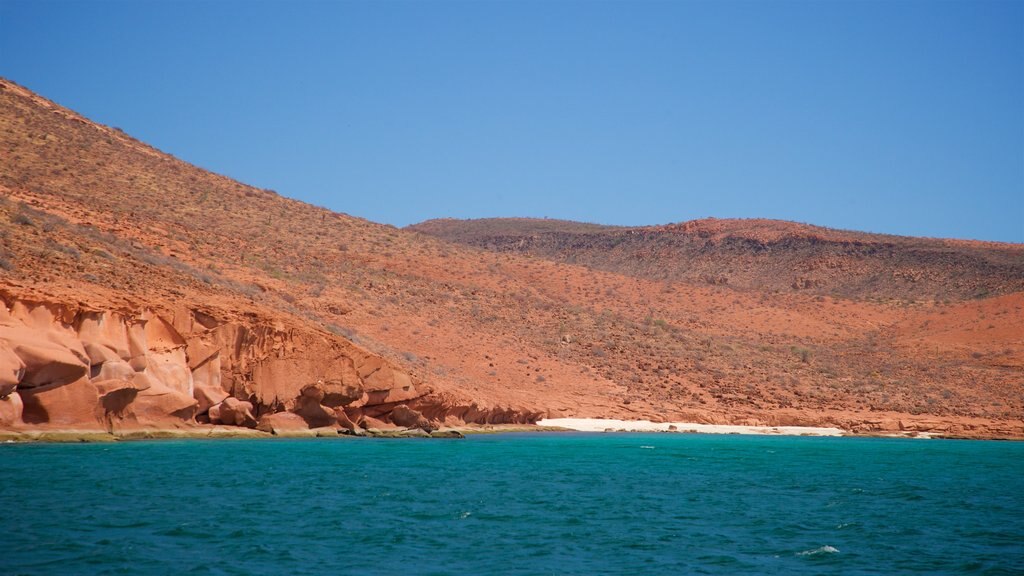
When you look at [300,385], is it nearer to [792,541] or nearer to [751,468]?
[751,468]

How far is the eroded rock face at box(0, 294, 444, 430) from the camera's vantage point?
23.2 m

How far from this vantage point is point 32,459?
20.2 meters

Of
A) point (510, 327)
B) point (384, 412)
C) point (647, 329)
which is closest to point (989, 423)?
point (647, 329)

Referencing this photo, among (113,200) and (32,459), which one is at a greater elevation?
(113,200)

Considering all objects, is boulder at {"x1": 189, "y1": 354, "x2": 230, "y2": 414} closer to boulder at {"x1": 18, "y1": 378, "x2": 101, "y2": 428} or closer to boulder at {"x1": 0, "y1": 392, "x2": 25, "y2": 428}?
boulder at {"x1": 18, "y1": 378, "x2": 101, "y2": 428}

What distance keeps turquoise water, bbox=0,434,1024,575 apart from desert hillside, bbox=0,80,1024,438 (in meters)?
2.15

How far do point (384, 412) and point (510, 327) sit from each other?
2273 cm

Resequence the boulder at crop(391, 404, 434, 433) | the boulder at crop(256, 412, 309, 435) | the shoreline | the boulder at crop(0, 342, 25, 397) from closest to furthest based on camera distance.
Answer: the boulder at crop(0, 342, 25, 397)
the shoreline
the boulder at crop(256, 412, 309, 435)
the boulder at crop(391, 404, 434, 433)

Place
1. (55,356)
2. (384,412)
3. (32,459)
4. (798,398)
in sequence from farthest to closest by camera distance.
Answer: (798,398) → (384,412) → (55,356) → (32,459)

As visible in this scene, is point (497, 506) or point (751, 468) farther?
point (751, 468)

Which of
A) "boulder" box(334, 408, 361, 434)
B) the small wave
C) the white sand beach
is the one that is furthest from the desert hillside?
the small wave

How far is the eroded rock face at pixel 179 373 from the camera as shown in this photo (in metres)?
23.2

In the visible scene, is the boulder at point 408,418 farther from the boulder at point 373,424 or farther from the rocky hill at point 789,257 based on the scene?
the rocky hill at point 789,257

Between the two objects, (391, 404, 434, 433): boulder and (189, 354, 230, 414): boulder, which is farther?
(391, 404, 434, 433): boulder
